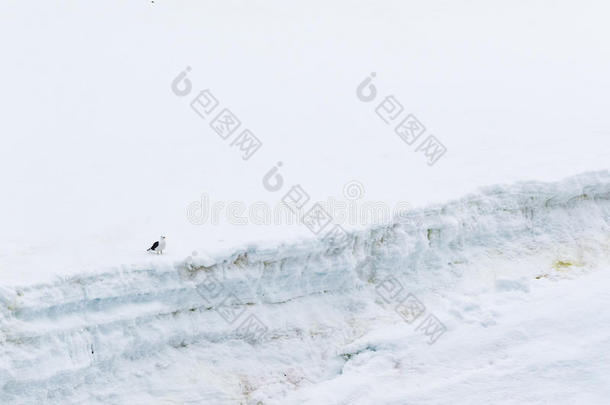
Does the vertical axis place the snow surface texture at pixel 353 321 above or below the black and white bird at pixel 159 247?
below

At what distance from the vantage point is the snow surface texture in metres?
7.86

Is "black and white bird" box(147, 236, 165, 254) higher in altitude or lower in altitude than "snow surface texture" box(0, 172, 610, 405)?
higher

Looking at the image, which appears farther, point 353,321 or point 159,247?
point 353,321

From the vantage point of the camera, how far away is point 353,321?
30.3 feet

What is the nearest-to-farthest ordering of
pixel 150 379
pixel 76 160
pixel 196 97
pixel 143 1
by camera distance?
pixel 150 379 < pixel 76 160 < pixel 196 97 < pixel 143 1

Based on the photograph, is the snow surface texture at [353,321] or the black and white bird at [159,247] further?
the black and white bird at [159,247]

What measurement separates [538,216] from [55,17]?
1087 cm

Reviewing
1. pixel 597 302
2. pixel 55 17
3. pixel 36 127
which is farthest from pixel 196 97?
pixel 597 302

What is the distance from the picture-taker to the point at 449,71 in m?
→ 15.1

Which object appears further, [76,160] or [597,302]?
[76,160]

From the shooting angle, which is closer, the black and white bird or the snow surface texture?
the snow surface texture

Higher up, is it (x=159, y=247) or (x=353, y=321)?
(x=159, y=247)

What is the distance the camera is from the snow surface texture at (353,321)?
7.86 metres

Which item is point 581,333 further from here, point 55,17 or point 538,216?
point 55,17
